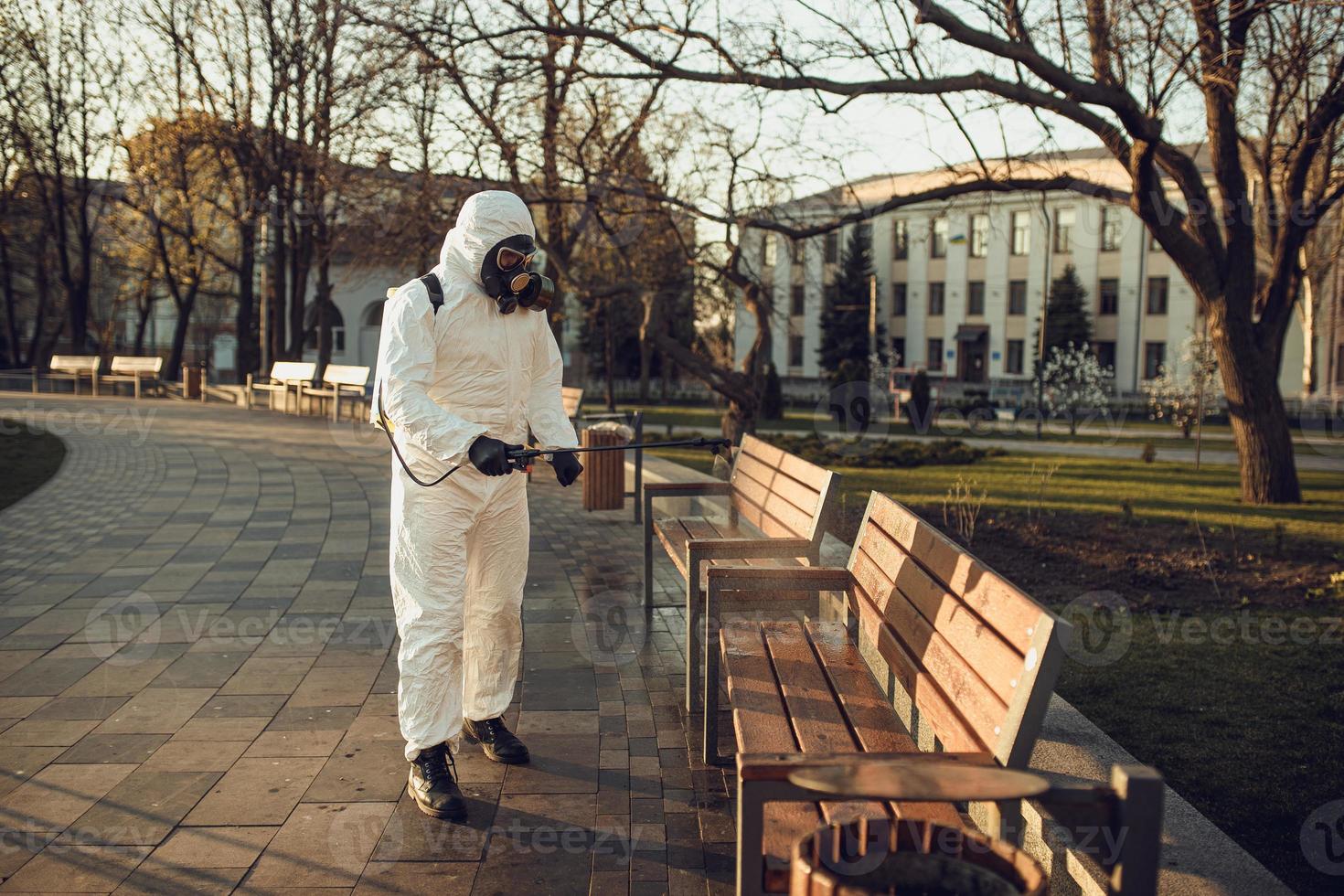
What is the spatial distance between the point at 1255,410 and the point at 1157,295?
46.7 metres

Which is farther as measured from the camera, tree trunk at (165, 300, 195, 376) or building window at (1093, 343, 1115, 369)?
building window at (1093, 343, 1115, 369)

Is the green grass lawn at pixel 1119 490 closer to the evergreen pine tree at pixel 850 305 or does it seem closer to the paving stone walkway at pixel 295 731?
the paving stone walkway at pixel 295 731

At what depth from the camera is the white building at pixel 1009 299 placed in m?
53.7

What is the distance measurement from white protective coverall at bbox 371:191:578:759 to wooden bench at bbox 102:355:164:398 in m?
25.4

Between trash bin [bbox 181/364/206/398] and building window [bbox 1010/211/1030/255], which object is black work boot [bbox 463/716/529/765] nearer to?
trash bin [bbox 181/364/206/398]

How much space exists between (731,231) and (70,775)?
11319 millimetres

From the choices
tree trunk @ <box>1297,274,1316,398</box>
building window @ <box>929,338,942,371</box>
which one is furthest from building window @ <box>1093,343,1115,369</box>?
tree trunk @ <box>1297,274,1316,398</box>

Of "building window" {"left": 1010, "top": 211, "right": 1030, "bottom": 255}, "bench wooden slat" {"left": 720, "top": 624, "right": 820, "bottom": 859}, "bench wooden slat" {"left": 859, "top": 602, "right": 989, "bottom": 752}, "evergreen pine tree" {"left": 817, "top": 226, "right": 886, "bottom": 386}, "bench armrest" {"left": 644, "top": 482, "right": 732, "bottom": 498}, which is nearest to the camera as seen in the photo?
"bench wooden slat" {"left": 720, "top": 624, "right": 820, "bottom": 859}

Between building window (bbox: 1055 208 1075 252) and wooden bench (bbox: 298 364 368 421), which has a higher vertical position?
building window (bbox: 1055 208 1075 252)

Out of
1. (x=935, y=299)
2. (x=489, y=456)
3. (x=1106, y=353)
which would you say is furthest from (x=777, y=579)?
(x=935, y=299)

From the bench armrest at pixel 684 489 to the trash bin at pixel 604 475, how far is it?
3.66 m

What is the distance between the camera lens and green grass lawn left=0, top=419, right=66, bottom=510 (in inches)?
449

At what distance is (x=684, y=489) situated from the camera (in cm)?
641

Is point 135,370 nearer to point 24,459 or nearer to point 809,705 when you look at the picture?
point 24,459
